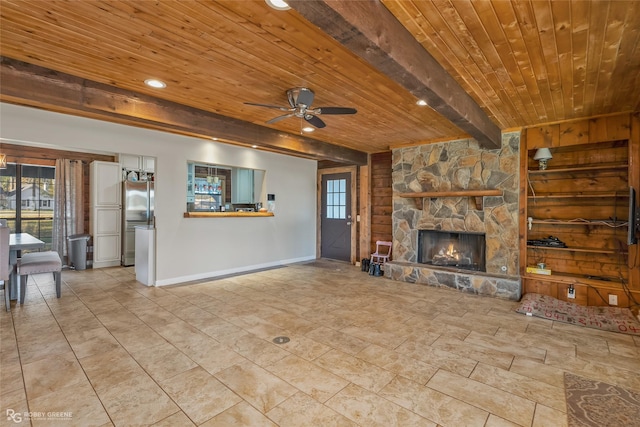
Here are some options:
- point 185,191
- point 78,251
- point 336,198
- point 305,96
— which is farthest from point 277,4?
point 78,251

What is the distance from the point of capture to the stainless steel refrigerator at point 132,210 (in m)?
6.65

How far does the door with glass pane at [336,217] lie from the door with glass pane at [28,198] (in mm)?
5827

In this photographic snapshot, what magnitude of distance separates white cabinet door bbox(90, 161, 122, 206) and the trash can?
2.46 ft

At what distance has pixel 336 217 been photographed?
7.54 m

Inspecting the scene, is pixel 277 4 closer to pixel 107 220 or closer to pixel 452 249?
pixel 452 249

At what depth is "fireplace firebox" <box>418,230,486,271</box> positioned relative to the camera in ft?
17.0

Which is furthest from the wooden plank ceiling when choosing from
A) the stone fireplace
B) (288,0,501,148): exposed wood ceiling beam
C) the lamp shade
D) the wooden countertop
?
the wooden countertop

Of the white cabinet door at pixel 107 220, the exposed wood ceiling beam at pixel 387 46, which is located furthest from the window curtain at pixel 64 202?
the exposed wood ceiling beam at pixel 387 46

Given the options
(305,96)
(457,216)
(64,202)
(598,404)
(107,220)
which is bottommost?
(598,404)

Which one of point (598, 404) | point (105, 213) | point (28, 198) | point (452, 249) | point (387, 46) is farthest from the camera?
point (105, 213)

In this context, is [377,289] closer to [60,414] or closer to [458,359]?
[458,359]

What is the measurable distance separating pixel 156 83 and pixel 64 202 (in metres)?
5.08

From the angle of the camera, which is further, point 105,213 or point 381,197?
point 381,197

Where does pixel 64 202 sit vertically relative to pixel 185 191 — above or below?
below
